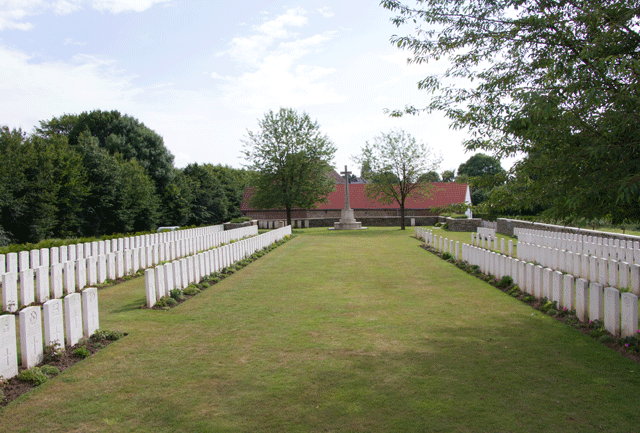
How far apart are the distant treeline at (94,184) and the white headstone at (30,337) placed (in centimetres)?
1920

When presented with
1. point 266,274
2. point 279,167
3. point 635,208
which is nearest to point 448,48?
point 635,208

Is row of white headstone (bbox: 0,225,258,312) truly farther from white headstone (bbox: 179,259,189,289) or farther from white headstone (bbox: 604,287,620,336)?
white headstone (bbox: 604,287,620,336)

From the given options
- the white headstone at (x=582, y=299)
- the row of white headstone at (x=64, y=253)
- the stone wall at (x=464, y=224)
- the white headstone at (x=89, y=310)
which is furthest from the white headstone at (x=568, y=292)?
the stone wall at (x=464, y=224)

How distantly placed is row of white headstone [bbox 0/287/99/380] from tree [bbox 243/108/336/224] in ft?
99.1

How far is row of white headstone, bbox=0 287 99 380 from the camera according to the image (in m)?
4.60

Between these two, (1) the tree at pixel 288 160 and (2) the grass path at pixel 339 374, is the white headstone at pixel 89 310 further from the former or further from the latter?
(1) the tree at pixel 288 160

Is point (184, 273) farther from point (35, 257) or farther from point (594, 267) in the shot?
point (594, 267)

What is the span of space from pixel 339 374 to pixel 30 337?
3.49 meters

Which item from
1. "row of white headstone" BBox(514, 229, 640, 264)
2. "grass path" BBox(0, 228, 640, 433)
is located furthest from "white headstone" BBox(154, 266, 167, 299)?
"row of white headstone" BBox(514, 229, 640, 264)

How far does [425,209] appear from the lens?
46219mm

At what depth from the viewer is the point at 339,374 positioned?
4.85 m

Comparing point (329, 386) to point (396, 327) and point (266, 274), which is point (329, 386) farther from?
point (266, 274)

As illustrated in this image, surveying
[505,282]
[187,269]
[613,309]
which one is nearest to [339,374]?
[613,309]

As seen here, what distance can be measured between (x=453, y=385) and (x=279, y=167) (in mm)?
33153
